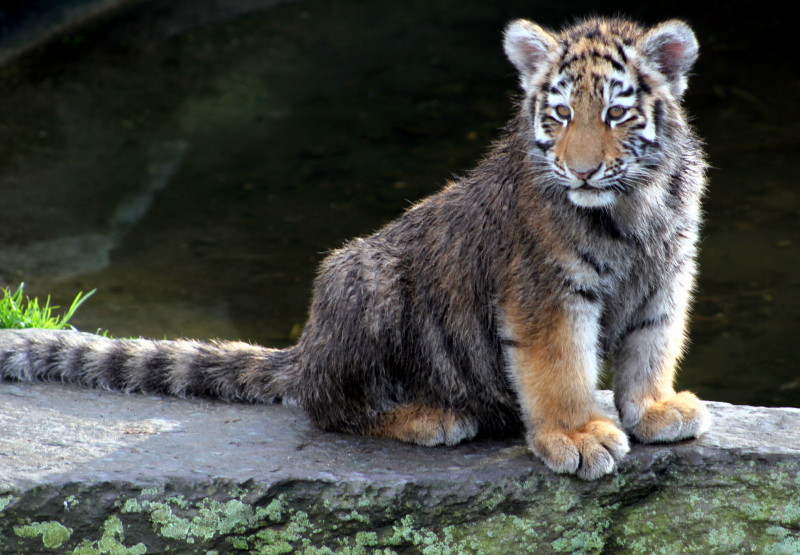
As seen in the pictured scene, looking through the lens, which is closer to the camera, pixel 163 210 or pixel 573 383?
pixel 573 383

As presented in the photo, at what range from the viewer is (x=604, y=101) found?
3861 mm

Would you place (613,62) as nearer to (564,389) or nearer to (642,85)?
(642,85)

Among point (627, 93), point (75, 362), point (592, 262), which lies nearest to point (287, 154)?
point (75, 362)

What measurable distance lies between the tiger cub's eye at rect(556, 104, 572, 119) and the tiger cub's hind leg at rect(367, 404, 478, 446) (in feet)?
4.31

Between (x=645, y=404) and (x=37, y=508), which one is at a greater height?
(x=645, y=404)

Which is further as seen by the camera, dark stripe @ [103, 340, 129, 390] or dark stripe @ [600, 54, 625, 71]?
dark stripe @ [103, 340, 129, 390]

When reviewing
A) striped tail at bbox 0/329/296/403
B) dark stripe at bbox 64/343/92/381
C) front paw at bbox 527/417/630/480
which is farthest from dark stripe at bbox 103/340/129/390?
front paw at bbox 527/417/630/480

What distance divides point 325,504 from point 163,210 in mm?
5777

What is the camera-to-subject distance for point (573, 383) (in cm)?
409

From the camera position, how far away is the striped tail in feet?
16.2

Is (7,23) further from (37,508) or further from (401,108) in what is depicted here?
(37,508)

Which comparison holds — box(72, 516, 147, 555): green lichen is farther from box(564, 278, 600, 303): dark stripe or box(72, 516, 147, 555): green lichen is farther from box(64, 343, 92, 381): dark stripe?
box(564, 278, 600, 303): dark stripe

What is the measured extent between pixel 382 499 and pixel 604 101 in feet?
5.45

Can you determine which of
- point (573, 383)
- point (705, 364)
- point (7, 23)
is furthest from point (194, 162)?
point (573, 383)
